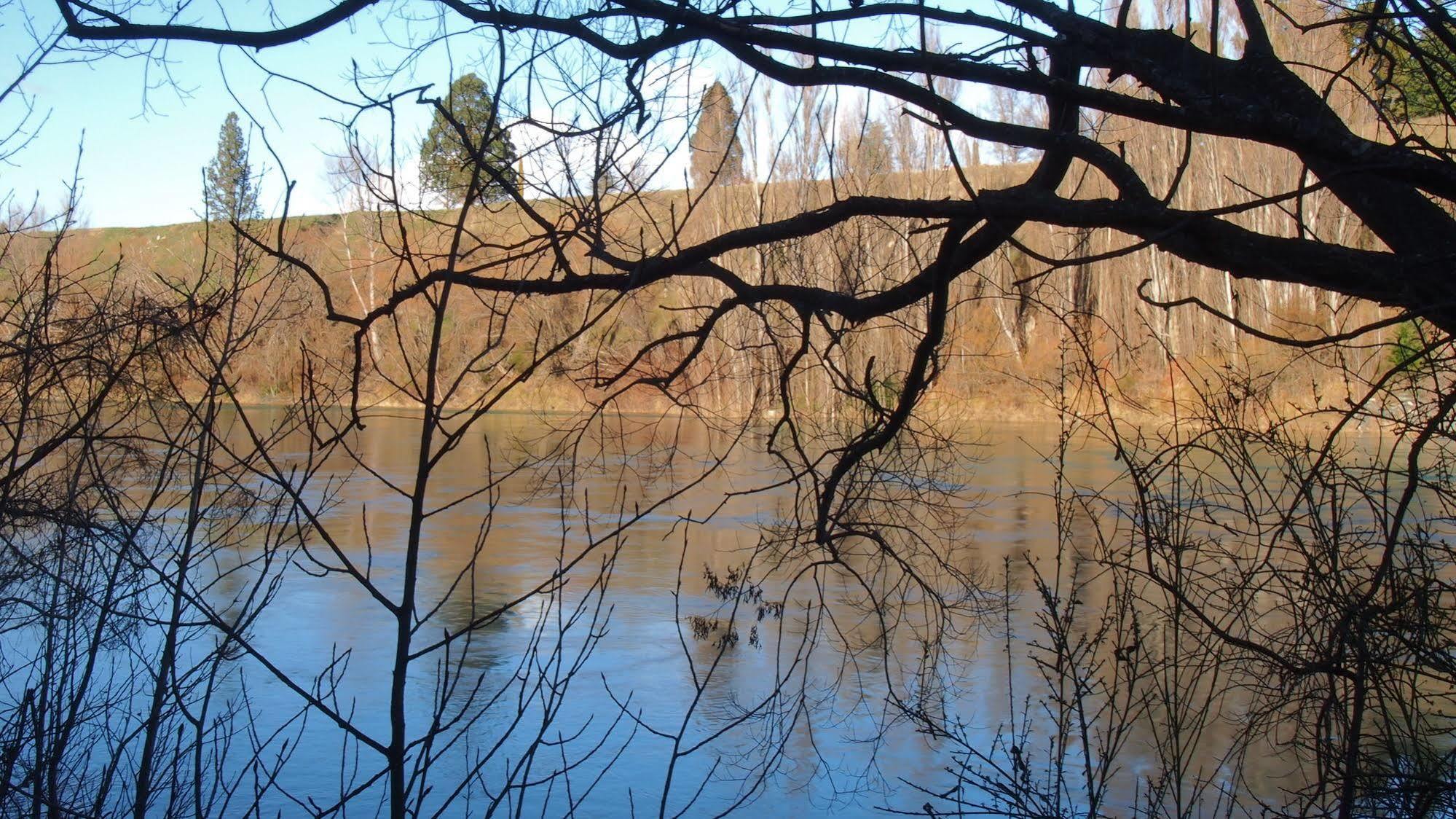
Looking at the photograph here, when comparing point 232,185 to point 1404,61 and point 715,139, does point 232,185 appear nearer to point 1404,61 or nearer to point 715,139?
point 715,139

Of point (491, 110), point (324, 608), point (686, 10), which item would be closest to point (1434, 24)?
point (686, 10)

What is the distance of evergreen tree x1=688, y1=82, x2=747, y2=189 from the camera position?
3.13 metres

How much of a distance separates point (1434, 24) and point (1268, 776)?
401cm

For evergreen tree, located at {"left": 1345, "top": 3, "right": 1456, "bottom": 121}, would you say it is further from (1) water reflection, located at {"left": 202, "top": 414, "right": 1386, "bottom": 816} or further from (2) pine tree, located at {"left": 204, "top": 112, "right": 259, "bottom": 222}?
(2) pine tree, located at {"left": 204, "top": 112, "right": 259, "bottom": 222}

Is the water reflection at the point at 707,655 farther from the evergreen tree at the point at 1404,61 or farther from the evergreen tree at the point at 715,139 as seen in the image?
the evergreen tree at the point at 1404,61

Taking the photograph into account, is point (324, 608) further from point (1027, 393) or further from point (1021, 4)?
point (1027, 393)

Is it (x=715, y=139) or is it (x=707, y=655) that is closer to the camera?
(x=715, y=139)

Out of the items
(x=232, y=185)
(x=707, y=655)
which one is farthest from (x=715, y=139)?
(x=707, y=655)

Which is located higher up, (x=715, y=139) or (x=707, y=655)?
(x=715, y=139)

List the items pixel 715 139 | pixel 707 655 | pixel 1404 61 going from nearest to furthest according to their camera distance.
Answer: pixel 1404 61, pixel 715 139, pixel 707 655

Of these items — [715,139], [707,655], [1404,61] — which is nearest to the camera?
[1404,61]

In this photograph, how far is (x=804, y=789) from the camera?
5336 mm

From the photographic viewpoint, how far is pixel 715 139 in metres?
4.47

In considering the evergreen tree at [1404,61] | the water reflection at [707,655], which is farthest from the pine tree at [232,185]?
the evergreen tree at [1404,61]
